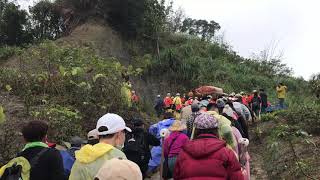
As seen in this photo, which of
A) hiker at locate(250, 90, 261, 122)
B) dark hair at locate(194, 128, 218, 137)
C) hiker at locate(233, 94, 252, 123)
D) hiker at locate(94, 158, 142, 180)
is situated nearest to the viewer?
hiker at locate(94, 158, 142, 180)

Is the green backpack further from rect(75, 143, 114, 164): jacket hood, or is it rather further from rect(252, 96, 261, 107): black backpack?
rect(252, 96, 261, 107): black backpack

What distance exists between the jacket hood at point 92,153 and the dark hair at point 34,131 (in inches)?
21.5

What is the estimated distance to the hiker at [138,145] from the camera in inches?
374

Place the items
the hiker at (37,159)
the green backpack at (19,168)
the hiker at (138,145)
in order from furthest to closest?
the hiker at (138,145), the hiker at (37,159), the green backpack at (19,168)

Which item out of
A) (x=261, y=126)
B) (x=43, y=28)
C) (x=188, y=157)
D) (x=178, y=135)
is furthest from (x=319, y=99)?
(x=43, y=28)

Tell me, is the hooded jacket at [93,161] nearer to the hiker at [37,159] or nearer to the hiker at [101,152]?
the hiker at [101,152]

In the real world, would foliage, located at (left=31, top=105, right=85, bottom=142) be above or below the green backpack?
below

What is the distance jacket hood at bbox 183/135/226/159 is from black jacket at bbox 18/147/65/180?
1.38m

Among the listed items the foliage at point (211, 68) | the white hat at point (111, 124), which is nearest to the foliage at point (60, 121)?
the white hat at point (111, 124)

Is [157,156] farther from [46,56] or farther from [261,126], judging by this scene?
[261,126]

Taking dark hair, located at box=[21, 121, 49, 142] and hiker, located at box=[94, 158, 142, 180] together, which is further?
dark hair, located at box=[21, 121, 49, 142]

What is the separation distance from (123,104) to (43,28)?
811 inches

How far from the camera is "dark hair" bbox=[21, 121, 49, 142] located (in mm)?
5168

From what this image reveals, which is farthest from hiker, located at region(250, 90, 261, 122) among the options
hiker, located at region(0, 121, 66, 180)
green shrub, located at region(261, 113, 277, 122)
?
hiker, located at region(0, 121, 66, 180)
